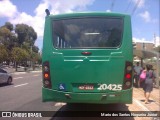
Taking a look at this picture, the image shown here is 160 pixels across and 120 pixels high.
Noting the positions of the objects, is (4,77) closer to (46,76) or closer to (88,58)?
(46,76)

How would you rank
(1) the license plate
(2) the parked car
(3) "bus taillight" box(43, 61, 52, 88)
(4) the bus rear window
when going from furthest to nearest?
(2) the parked car
(3) "bus taillight" box(43, 61, 52, 88)
(4) the bus rear window
(1) the license plate

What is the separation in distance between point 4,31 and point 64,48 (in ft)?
245

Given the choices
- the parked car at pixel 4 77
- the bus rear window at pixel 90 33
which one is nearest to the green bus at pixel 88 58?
the bus rear window at pixel 90 33

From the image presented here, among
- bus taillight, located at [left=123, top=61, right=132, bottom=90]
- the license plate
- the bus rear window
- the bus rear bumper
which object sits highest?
the bus rear window

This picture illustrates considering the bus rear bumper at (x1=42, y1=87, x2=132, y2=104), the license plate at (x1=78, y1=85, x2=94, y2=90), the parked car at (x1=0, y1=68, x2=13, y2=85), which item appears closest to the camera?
the bus rear bumper at (x1=42, y1=87, x2=132, y2=104)

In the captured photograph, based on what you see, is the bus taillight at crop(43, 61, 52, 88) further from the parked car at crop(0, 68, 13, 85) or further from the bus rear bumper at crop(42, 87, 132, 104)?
the parked car at crop(0, 68, 13, 85)

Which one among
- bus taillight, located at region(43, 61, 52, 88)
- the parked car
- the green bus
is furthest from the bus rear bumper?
the parked car

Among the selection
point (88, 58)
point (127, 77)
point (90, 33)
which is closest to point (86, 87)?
point (88, 58)

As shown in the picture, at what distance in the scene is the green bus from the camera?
25.9ft

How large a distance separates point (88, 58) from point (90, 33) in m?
0.74

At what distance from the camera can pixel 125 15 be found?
27.0 ft

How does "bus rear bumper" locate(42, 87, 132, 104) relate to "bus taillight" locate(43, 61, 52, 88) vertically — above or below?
below

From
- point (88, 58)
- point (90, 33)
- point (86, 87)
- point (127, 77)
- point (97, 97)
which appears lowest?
point (97, 97)

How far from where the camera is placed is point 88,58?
8000 millimetres
